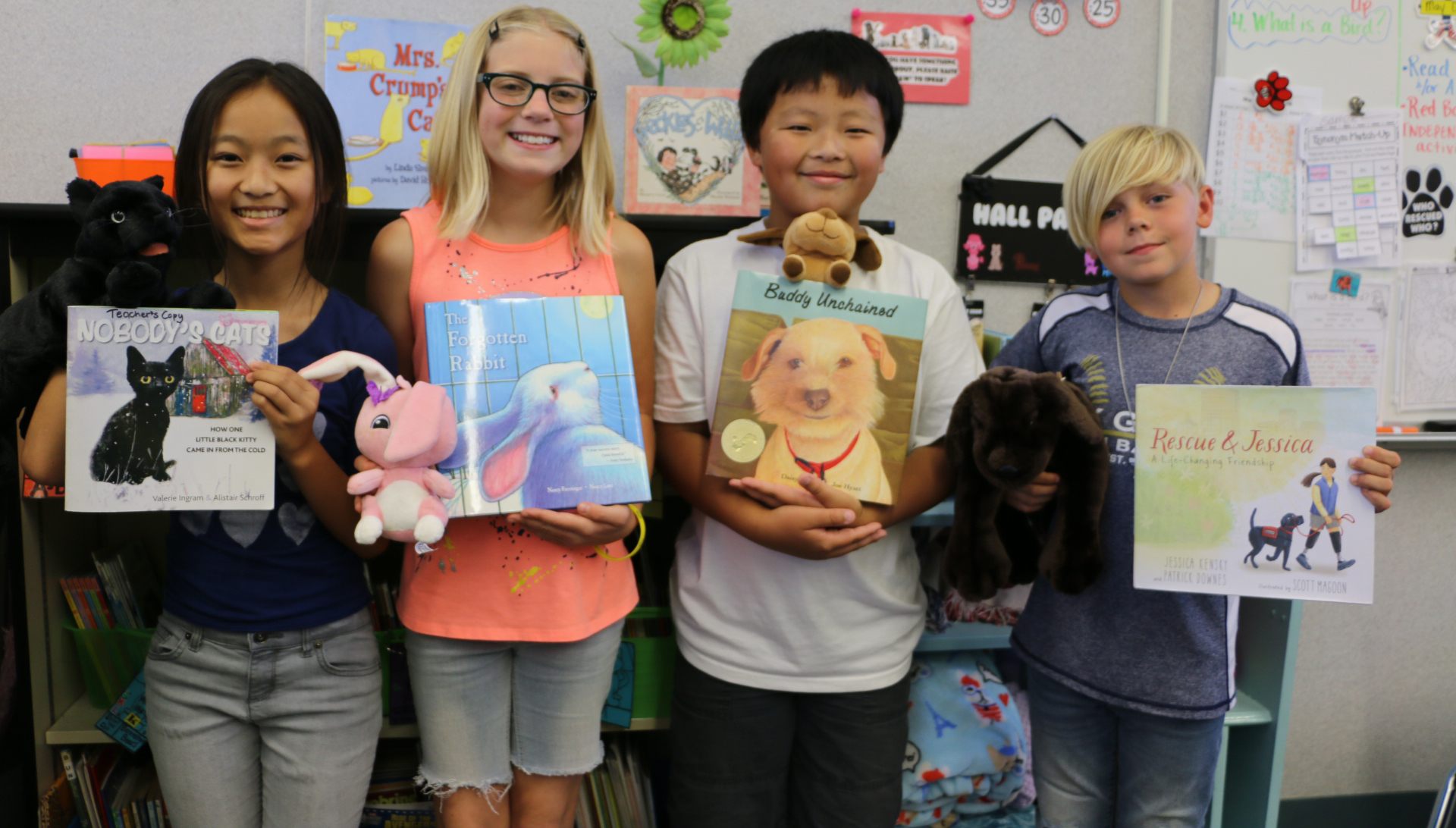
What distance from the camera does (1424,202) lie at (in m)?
2.16

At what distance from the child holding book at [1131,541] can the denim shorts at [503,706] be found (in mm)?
679

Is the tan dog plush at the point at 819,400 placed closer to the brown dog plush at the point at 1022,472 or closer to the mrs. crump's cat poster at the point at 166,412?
the brown dog plush at the point at 1022,472

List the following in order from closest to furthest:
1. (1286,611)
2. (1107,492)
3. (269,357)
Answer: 1. (269,357)
2. (1107,492)
3. (1286,611)

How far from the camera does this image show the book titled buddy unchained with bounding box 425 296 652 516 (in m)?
1.18

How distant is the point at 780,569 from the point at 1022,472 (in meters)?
0.37

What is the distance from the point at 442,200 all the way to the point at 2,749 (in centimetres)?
117

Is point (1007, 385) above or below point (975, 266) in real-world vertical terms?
below

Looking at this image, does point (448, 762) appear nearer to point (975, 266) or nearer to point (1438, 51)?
point (975, 266)

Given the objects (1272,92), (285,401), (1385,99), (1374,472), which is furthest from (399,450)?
(1385,99)

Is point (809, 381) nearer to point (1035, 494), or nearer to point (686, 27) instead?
point (1035, 494)

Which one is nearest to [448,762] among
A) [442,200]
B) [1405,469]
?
[442,200]

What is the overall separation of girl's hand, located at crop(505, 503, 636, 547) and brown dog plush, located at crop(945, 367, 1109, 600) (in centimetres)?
49

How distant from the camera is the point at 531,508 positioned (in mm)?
1180

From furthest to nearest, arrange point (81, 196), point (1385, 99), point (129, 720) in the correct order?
point (1385, 99) → point (129, 720) → point (81, 196)
